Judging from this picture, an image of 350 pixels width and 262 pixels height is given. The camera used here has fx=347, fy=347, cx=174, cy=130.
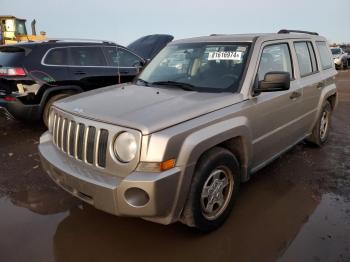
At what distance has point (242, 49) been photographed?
3.80 meters

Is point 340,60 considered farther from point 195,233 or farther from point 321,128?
point 195,233

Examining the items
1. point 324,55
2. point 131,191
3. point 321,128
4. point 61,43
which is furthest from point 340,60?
point 131,191

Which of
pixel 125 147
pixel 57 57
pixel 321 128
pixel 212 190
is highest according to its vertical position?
pixel 57 57

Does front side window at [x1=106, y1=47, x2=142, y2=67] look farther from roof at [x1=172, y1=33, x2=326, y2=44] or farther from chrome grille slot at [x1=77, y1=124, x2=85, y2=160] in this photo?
chrome grille slot at [x1=77, y1=124, x2=85, y2=160]

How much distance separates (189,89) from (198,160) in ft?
3.20

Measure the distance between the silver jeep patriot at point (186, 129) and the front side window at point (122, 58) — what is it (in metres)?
3.05

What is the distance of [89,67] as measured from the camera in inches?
274

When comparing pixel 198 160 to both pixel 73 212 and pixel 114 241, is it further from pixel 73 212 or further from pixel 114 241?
pixel 73 212

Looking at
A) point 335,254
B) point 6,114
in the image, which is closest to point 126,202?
point 335,254

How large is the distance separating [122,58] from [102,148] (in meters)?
5.21

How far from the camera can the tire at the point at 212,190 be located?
2.93 metres

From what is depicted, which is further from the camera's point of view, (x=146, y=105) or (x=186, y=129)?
(x=146, y=105)

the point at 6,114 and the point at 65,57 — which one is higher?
the point at 65,57

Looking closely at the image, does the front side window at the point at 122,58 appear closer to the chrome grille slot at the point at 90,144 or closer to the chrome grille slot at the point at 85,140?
the chrome grille slot at the point at 85,140
